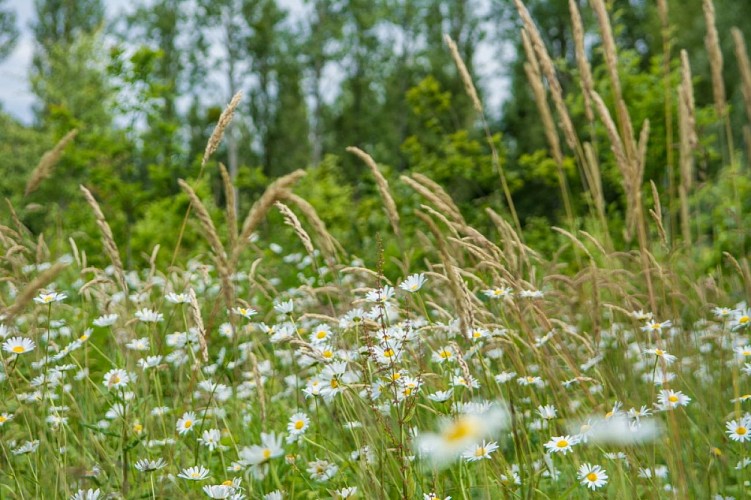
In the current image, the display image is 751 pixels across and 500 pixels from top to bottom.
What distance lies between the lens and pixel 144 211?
7793mm

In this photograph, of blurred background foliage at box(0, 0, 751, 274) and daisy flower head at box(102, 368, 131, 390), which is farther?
blurred background foliage at box(0, 0, 751, 274)

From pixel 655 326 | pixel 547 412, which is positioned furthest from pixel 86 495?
pixel 655 326

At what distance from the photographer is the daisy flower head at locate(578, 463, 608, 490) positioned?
1379 mm

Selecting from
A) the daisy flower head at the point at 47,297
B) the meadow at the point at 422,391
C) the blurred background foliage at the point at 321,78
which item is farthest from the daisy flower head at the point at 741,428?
the blurred background foliage at the point at 321,78

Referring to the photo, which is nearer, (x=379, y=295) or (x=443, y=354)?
(x=379, y=295)

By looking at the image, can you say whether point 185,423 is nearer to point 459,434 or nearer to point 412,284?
point 412,284

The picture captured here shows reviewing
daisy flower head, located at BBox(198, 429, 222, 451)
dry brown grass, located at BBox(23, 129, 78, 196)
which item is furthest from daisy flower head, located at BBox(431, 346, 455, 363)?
dry brown grass, located at BBox(23, 129, 78, 196)

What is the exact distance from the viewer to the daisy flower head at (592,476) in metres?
1.38

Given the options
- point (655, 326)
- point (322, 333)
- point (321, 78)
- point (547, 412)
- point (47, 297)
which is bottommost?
point (547, 412)

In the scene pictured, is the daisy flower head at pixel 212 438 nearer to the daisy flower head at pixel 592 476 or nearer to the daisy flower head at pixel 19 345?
the daisy flower head at pixel 19 345

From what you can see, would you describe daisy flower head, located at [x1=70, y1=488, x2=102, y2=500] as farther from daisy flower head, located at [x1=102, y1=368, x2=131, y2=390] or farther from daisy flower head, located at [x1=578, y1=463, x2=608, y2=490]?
daisy flower head, located at [x1=578, y1=463, x2=608, y2=490]

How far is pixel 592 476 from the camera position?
1.43 metres

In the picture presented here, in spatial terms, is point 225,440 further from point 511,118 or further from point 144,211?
point 511,118

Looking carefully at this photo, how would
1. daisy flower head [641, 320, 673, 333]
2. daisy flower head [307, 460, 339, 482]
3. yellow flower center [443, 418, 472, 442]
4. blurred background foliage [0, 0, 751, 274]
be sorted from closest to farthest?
yellow flower center [443, 418, 472, 442], daisy flower head [307, 460, 339, 482], daisy flower head [641, 320, 673, 333], blurred background foliage [0, 0, 751, 274]
